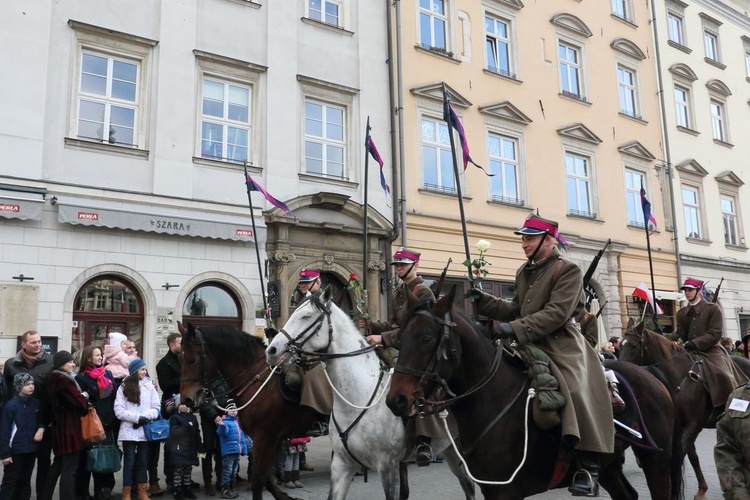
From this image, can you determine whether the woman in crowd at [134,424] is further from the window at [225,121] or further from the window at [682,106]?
the window at [682,106]

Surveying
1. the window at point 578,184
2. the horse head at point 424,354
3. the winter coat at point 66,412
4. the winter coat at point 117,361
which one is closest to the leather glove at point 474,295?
the horse head at point 424,354

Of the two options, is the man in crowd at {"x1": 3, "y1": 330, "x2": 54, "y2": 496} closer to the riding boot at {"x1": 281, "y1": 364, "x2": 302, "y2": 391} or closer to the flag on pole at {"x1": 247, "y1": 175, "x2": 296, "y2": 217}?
the riding boot at {"x1": 281, "y1": 364, "x2": 302, "y2": 391}

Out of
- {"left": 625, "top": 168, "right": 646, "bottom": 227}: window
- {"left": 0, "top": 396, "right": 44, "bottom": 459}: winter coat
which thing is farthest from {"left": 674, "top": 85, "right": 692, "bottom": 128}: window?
{"left": 0, "top": 396, "right": 44, "bottom": 459}: winter coat

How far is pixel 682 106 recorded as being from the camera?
966 inches

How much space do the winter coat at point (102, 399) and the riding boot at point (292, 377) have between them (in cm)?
215

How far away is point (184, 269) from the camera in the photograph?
504 inches

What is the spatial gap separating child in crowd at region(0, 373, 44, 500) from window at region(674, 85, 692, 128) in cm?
2339

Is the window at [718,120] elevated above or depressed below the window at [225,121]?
above

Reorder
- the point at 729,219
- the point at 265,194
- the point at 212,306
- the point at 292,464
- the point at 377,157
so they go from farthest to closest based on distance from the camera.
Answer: the point at 729,219 < the point at 377,157 < the point at 212,306 < the point at 265,194 < the point at 292,464

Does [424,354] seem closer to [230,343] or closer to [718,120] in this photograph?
[230,343]

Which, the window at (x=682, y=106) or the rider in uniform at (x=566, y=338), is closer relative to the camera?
the rider in uniform at (x=566, y=338)

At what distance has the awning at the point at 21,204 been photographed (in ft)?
35.9

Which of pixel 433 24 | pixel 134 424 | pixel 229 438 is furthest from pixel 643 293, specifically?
pixel 134 424

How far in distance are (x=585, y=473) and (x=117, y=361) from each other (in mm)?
6259
